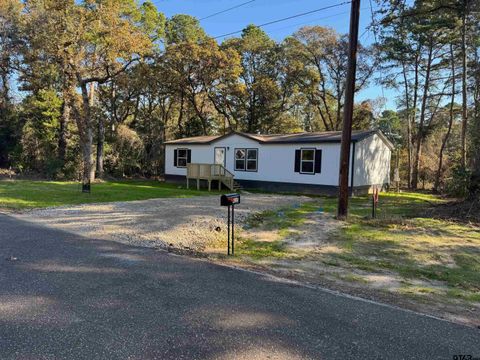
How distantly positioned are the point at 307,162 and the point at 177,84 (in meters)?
13.5

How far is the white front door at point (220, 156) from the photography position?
70.7 feet

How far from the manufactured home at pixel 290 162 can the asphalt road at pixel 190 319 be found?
13.3 m

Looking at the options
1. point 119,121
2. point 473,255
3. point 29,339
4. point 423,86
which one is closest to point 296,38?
point 423,86

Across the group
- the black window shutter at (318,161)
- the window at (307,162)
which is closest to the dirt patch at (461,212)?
the black window shutter at (318,161)

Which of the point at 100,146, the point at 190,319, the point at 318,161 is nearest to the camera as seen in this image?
the point at 190,319

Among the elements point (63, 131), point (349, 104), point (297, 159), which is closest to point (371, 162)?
point (297, 159)

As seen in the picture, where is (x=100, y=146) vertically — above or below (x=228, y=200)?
above

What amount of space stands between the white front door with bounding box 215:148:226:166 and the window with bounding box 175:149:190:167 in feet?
8.30

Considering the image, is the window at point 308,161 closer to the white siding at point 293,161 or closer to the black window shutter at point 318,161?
the black window shutter at point 318,161

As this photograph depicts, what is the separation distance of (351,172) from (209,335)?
15.1 meters

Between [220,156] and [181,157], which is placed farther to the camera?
[181,157]

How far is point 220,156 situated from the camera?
21.7 meters

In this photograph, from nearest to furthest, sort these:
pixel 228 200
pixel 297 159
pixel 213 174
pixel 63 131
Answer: pixel 228 200 < pixel 297 159 < pixel 213 174 < pixel 63 131

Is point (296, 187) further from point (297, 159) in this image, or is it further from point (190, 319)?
point (190, 319)
